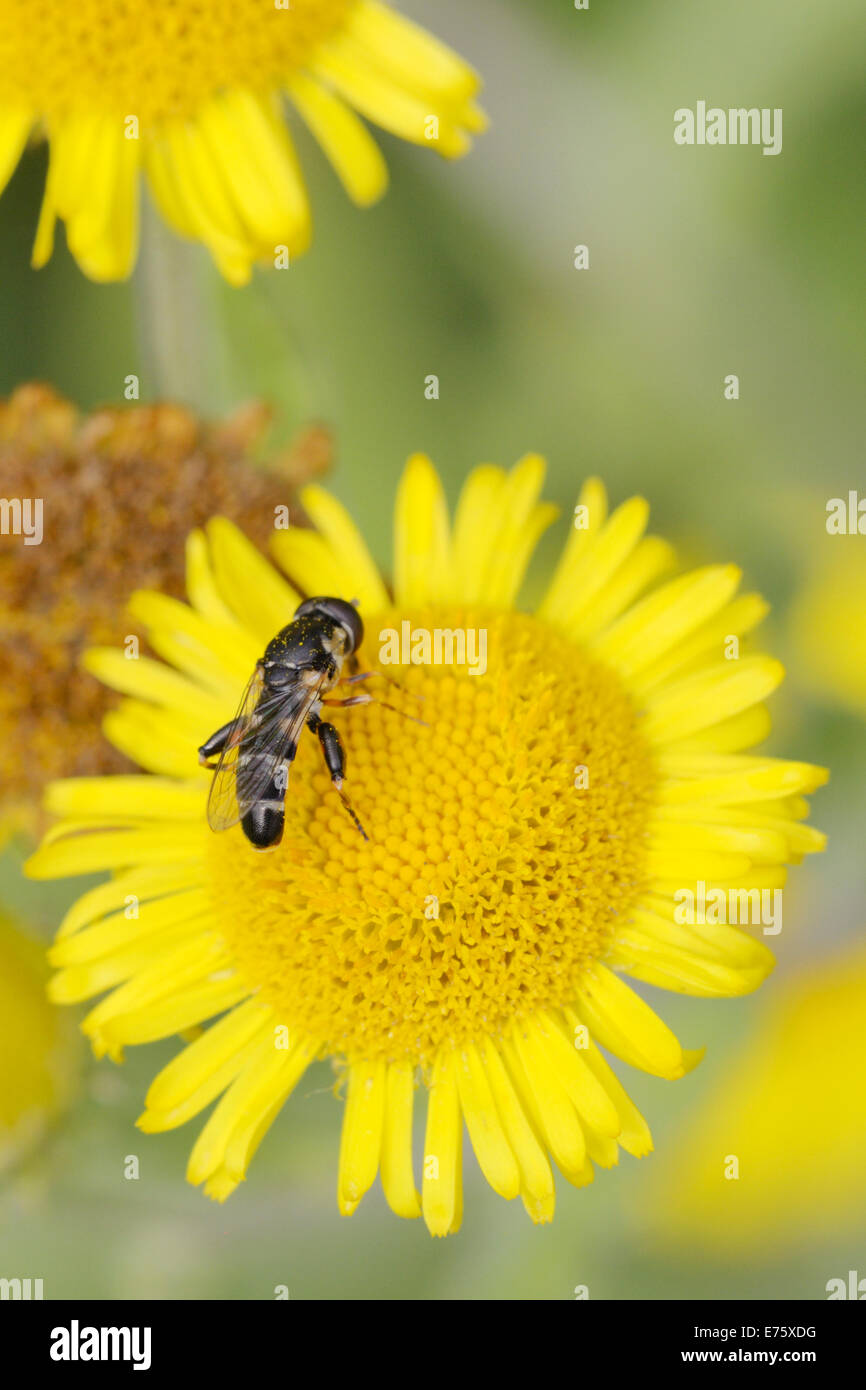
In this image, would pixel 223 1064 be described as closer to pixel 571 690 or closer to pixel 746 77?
pixel 571 690

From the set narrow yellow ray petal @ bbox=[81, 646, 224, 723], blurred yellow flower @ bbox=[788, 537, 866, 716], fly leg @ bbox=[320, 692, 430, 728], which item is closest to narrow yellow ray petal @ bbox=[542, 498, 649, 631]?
fly leg @ bbox=[320, 692, 430, 728]

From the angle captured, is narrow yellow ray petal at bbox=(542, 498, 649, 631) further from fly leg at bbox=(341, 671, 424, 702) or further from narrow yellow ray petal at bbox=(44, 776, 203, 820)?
narrow yellow ray petal at bbox=(44, 776, 203, 820)

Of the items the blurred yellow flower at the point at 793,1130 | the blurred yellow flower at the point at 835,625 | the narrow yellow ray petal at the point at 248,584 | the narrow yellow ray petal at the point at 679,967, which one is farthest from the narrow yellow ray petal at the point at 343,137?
the blurred yellow flower at the point at 793,1130

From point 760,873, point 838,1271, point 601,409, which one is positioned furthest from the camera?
point 601,409

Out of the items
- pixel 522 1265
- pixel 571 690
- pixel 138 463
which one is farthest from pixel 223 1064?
pixel 522 1265

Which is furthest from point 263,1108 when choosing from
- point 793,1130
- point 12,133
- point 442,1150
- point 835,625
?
point 835,625

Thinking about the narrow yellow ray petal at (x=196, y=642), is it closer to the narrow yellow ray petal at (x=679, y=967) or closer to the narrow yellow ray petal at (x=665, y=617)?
the narrow yellow ray petal at (x=665, y=617)
